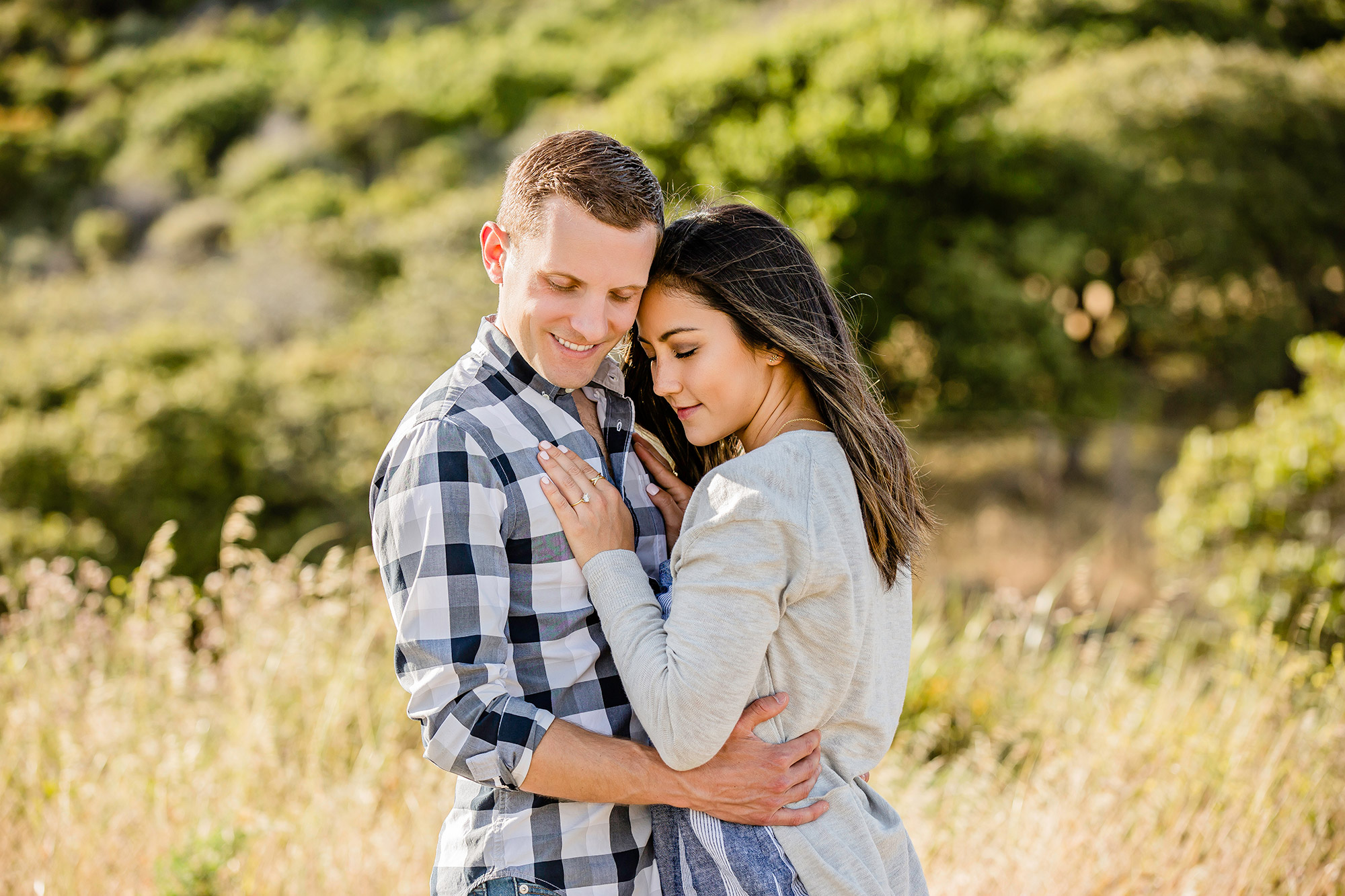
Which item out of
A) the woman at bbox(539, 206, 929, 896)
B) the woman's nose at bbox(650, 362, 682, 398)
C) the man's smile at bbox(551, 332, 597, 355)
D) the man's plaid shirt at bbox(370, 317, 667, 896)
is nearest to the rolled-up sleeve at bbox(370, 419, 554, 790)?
the man's plaid shirt at bbox(370, 317, 667, 896)

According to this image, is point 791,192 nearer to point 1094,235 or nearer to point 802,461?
point 1094,235

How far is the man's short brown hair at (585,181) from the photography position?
5.73ft

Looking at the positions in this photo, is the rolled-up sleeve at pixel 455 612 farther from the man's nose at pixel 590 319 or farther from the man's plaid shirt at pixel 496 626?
the man's nose at pixel 590 319

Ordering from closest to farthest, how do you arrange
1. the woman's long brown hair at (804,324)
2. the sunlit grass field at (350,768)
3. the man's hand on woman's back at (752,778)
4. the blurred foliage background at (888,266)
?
the man's hand on woman's back at (752,778) → the woman's long brown hair at (804,324) → the sunlit grass field at (350,768) → the blurred foliage background at (888,266)

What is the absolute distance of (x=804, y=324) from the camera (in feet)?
6.05

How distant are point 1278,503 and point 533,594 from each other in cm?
558

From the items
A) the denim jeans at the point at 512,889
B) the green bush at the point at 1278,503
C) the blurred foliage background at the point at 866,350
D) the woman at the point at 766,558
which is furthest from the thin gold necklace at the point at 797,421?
the green bush at the point at 1278,503

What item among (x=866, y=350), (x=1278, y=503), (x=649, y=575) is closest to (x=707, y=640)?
(x=649, y=575)

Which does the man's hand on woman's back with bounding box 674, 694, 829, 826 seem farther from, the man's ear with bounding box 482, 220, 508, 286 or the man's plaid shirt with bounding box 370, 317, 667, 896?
the man's ear with bounding box 482, 220, 508, 286

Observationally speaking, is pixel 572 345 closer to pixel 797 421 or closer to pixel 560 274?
pixel 560 274

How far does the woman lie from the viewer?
1.58 metres

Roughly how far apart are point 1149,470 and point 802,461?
12893 millimetres

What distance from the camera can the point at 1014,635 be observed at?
4.16 m

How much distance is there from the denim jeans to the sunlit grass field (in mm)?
1137
